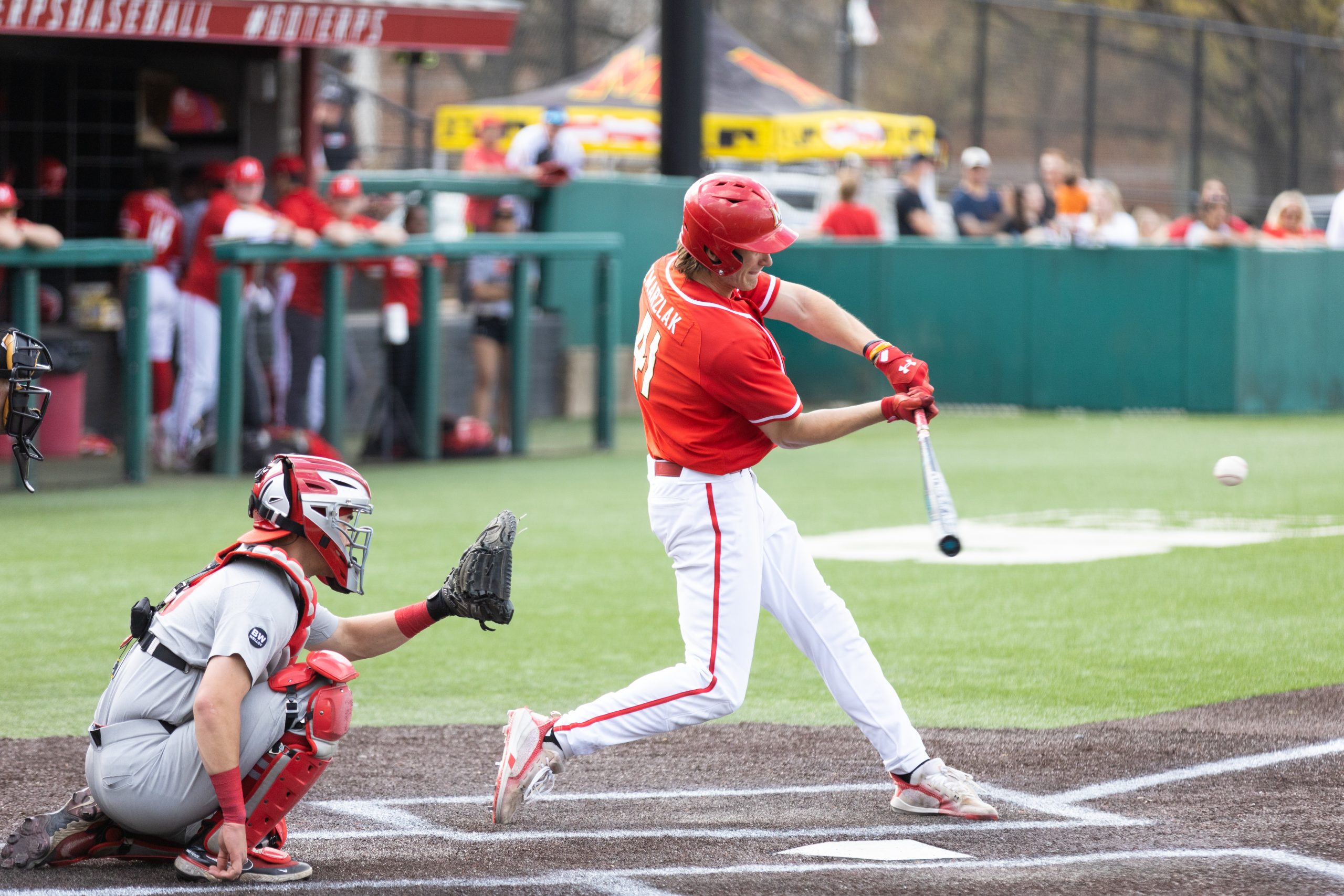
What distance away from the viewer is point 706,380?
16.5ft

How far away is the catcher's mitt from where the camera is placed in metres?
4.79

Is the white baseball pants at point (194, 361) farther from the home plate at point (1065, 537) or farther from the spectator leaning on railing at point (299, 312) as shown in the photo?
the home plate at point (1065, 537)

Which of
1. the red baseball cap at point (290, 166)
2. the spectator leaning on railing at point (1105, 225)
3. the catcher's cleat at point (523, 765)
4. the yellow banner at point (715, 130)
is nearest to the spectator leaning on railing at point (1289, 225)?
the spectator leaning on railing at point (1105, 225)

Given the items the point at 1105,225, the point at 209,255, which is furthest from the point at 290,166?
the point at 1105,225

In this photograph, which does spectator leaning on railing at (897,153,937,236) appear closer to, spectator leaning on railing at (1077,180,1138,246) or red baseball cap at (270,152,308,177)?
spectator leaning on railing at (1077,180,1138,246)

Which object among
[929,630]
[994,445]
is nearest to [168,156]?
[994,445]

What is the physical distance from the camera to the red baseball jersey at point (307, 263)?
1361 centimetres

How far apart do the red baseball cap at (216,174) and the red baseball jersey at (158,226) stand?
1.47ft

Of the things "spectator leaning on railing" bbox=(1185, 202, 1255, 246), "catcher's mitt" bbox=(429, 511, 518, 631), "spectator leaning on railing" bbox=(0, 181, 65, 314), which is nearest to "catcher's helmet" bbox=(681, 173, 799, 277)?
"catcher's mitt" bbox=(429, 511, 518, 631)

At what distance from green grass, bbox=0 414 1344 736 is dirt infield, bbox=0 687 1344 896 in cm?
41

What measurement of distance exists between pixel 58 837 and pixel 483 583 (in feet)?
3.91

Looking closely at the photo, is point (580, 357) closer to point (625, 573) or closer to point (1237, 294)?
point (1237, 294)

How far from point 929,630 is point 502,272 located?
7.73m

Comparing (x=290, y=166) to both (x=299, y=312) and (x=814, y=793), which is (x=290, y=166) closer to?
(x=299, y=312)
